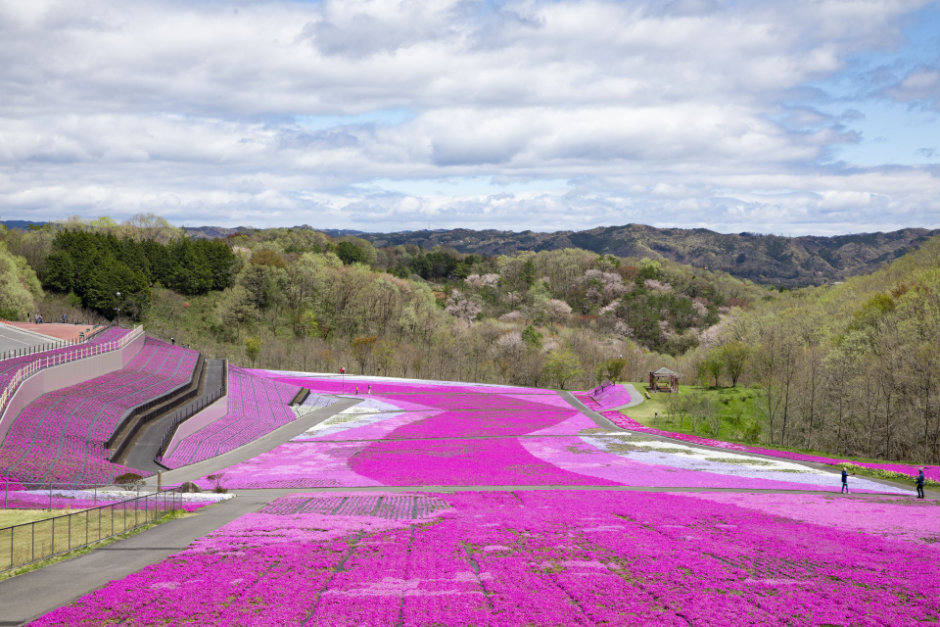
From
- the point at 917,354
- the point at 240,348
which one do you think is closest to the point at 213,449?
the point at 917,354

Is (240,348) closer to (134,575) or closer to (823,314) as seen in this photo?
(823,314)

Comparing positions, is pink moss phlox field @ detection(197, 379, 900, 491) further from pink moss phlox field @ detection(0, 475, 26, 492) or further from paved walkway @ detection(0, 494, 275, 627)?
paved walkway @ detection(0, 494, 275, 627)

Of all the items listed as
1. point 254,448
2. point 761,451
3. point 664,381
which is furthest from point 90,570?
point 664,381

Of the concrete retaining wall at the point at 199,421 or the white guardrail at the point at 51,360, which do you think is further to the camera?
the concrete retaining wall at the point at 199,421

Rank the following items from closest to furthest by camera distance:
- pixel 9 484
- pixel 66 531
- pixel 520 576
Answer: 1. pixel 520 576
2. pixel 66 531
3. pixel 9 484

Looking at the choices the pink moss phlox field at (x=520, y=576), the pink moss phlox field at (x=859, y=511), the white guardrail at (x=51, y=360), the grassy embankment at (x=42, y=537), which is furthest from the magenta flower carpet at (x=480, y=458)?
the grassy embankment at (x=42, y=537)

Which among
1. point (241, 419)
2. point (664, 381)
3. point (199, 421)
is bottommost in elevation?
point (241, 419)

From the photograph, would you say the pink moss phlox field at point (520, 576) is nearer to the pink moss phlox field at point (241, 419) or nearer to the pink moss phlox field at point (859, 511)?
the pink moss phlox field at point (859, 511)

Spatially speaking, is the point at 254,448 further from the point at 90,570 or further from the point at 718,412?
the point at 718,412
